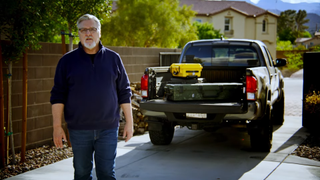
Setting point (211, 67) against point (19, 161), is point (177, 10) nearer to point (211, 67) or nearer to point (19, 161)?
point (211, 67)

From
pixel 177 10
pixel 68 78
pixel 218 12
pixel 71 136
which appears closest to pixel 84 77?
pixel 68 78

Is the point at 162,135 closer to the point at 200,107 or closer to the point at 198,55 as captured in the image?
the point at 200,107

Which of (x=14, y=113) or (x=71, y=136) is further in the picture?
(x=14, y=113)

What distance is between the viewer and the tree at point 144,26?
29500mm

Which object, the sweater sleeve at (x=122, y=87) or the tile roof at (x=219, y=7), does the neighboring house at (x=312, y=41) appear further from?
the sweater sleeve at (x=122, y=87)

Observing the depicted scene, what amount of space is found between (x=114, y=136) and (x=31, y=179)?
7.63 ft

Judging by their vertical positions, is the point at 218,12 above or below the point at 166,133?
above

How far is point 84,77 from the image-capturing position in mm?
3738

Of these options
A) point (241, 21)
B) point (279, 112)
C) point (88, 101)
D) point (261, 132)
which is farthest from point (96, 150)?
point (241, 21)

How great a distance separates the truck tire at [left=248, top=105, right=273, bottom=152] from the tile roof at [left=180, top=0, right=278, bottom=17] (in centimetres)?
4863

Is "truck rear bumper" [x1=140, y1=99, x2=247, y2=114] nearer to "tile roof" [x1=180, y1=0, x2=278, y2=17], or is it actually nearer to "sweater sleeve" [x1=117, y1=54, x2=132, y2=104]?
"sweater sleeve" [x1=117, y1=54, x2=132, y2=104]

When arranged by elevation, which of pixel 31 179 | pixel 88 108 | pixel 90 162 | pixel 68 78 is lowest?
pixel 31 179

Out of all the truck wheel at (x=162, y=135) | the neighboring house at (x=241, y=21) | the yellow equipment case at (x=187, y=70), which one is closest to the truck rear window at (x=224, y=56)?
the yellow equipment case at (x=187, y=70)

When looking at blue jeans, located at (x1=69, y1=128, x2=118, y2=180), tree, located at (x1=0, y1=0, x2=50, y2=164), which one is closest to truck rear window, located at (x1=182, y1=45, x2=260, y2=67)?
tree, located at (x1=0, y1=0, x2=50, y2=164)
